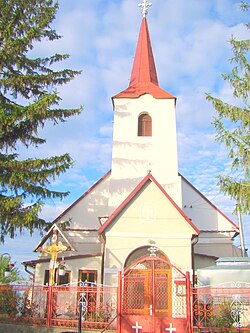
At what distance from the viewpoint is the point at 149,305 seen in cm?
1345

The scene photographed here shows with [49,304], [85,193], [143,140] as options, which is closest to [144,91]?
[143,140]

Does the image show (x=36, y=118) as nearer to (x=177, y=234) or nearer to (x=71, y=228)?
(x=177, y=234)

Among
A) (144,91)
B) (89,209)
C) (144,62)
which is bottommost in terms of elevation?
(89,209)

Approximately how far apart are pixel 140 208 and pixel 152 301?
522 cm

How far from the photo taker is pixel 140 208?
16.8 meters

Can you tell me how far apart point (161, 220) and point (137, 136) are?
678 centimetres

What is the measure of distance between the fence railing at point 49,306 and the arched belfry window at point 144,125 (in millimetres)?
10992

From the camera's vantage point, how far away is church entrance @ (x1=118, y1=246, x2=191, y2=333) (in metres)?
12.0

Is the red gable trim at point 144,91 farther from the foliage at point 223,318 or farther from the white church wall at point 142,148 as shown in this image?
the foliage at point 223,318

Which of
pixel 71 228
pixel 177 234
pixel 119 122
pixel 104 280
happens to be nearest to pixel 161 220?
pixel 177 234

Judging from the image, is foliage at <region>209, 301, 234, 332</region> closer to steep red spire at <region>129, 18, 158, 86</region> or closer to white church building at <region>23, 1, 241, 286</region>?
white church building at <region>23, 1, 241, 286</region>

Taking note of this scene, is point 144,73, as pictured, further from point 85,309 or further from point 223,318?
point 223,318

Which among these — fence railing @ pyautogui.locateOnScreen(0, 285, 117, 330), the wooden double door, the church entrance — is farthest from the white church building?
fence railing @ pyautogui.locateOnScreen(0, 285, 117, 330)

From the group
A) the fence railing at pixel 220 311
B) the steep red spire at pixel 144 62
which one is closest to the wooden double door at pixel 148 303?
the fence railing at pixel 220 311
